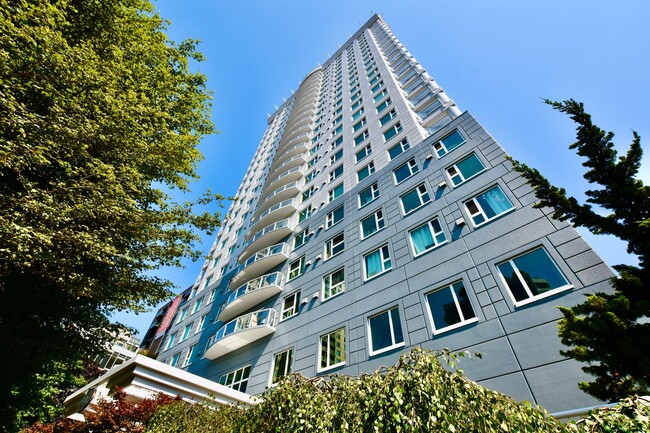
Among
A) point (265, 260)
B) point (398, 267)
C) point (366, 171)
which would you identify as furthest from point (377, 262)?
point (265, 260)

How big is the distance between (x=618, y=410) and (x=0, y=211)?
11224mm

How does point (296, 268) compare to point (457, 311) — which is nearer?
point (457, 311)

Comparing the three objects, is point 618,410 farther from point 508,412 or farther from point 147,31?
point 147,31

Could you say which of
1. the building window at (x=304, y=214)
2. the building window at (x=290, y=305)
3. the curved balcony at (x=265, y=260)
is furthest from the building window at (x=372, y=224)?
the curved balcony at (x=265, y=260)

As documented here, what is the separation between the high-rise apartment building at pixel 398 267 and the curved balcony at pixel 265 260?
13 cm

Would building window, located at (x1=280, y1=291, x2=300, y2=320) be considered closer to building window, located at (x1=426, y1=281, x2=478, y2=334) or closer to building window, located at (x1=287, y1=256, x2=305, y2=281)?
building window, located at (x1=287, y1=256, x2=305, y2=281)

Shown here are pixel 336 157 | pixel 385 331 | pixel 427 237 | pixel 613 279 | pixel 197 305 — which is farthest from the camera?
pixel 197 305

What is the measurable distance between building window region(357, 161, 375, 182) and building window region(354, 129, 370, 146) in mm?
3968

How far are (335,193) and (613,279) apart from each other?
54.0 ft

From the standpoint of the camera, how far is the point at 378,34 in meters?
44.9

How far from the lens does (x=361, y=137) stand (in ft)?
77.7

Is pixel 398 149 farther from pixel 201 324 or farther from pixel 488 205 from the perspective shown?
pixel 201 324

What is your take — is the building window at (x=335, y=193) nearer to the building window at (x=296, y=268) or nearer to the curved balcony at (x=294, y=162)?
the building window at (x=296, y=268)

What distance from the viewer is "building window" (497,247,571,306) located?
8383mm
